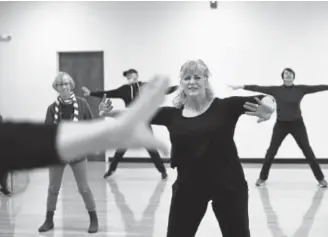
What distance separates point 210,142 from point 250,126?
251 inches

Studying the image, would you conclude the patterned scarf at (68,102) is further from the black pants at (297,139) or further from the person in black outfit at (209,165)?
the black pants at (297,139)

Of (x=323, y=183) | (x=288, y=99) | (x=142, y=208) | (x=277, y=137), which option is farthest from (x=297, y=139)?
(x=142, y=208)

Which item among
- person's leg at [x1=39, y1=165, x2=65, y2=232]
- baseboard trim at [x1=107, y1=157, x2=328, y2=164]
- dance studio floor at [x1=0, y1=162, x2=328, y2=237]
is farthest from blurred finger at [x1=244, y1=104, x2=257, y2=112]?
baseboard trim at [x1=107, y1=157, x2=328, y2=164]

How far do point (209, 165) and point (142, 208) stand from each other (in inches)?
114

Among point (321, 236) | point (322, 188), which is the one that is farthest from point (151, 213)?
point (322, 188)

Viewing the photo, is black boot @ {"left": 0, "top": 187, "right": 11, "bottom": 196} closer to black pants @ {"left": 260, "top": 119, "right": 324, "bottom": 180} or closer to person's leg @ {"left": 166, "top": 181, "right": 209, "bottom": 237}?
black pants @ {"left": 260, "top": 119, "right": 324, "bottom": 180}

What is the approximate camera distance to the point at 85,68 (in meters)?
9.16

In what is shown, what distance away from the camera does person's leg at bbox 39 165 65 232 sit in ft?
14.1

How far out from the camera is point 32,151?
2.52 ft

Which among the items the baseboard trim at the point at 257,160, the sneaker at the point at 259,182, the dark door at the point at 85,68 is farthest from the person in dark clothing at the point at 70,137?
the dark door at the point at 85,68

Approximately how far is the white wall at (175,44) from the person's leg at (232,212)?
629 centimetres

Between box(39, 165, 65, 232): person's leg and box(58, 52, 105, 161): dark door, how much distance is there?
15.3ft

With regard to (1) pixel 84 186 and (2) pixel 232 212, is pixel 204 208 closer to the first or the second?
(2) pixel 232 212

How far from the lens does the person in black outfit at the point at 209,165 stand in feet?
8.19
